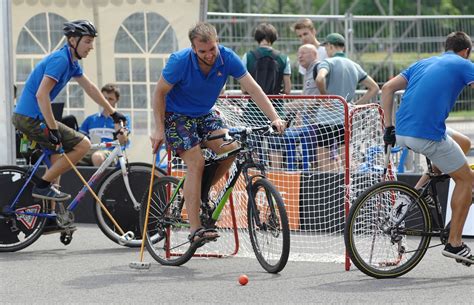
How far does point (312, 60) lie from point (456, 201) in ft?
14.3

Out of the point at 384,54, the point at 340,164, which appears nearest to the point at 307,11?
the point at 384,54

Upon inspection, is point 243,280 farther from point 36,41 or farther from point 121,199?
point 36,41

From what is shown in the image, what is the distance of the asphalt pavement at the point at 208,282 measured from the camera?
8938 millimetres

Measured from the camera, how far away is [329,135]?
11328 mm

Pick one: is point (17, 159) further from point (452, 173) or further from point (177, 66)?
point (452, 173)

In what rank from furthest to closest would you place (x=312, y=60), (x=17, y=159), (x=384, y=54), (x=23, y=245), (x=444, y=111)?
1. (x=384, y=54)
2. (x=17, y=159)
3. (x=312, y=60)
4. (x=23, y=245)
5. (x=444, y=111)

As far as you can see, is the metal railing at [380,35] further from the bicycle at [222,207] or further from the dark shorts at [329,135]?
the bicycle at [222,207]

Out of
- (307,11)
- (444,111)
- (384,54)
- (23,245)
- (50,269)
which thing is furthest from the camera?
(307,11)

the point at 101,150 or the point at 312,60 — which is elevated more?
the point at 312,60

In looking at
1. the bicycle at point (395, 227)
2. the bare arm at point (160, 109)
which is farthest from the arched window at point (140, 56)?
the bicycle at point (395, 227)

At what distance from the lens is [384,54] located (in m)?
20.8

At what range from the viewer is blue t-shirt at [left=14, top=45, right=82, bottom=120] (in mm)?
10977

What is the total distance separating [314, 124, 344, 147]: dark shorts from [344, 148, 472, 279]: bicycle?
142cm

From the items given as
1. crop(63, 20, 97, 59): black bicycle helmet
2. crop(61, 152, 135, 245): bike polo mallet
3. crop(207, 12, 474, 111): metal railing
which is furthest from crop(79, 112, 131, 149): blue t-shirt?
crop(207, 12, 474, 111): metal railing
